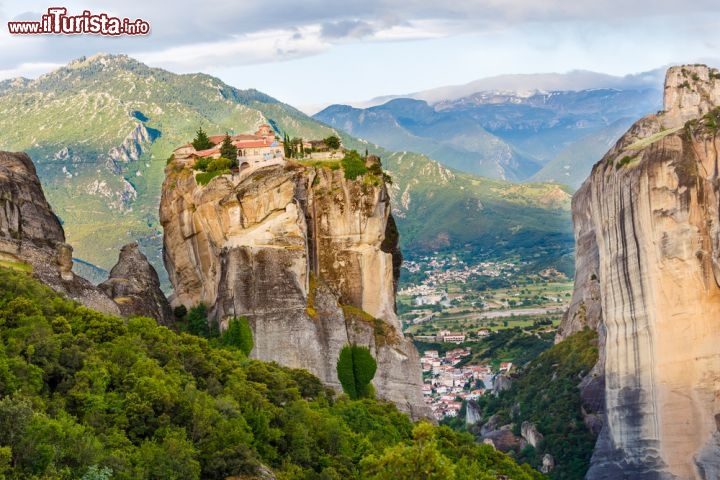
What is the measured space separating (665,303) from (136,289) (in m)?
23.2

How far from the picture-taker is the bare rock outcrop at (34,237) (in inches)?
1957

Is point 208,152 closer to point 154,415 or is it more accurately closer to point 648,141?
point 648,141

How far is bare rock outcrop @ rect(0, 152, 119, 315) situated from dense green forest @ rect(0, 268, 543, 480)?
11.6ft

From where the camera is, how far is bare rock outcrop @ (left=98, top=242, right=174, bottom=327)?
55.6 metres

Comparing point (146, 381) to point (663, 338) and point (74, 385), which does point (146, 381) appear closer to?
point (74, 385)

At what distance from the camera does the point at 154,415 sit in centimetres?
3584

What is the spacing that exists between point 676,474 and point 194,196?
2461cm

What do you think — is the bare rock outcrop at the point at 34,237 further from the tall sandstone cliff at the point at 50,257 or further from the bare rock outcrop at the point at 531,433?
the bare rock outcrop at the point at 531,433

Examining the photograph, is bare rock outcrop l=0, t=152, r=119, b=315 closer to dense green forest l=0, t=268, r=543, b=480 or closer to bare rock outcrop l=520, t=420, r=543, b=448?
dense green forest l=0, t=268, r=543, b=480

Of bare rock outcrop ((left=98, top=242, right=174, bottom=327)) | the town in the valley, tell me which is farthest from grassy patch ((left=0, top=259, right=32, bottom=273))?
the town in the valley

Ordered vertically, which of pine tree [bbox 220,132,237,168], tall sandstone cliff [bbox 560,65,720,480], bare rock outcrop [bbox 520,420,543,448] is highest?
pine tree [bbox 220,132,237,168]

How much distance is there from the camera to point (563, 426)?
7369 cm

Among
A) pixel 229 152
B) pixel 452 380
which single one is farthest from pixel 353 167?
pixel 452 380

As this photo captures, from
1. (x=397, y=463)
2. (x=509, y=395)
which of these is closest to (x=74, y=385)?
(x=397, y=463)
